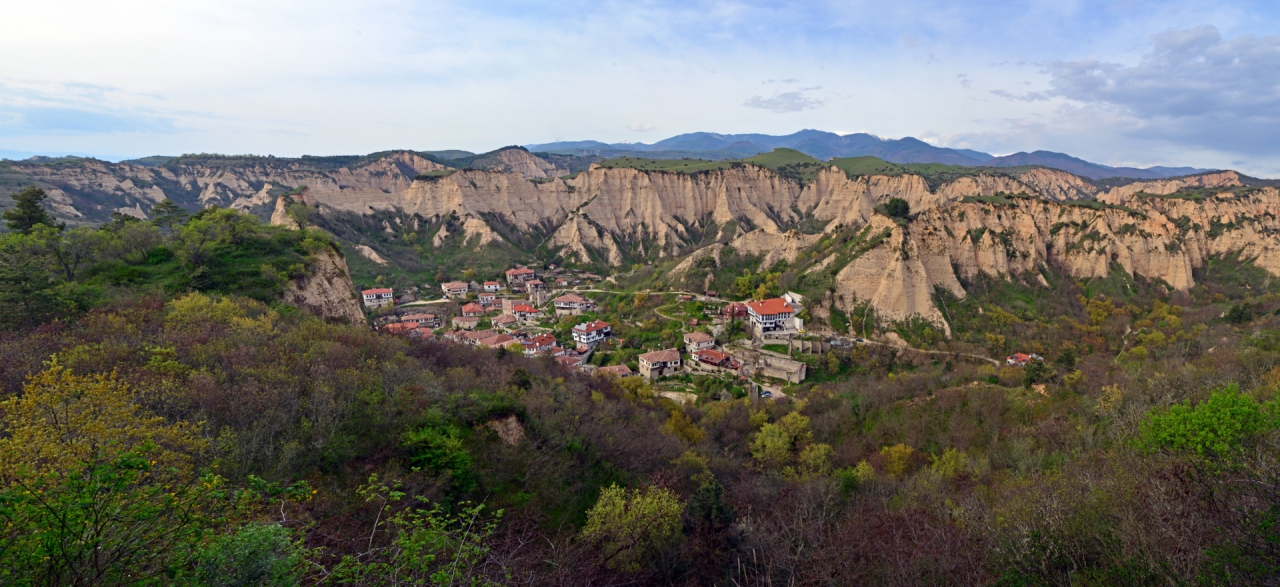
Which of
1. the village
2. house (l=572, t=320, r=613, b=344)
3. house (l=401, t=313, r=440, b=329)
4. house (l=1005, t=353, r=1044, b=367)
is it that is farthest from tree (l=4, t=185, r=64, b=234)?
house (l=1005, t=353, r=1044, b=367)

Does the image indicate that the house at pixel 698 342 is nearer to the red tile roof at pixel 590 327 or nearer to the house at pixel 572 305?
the red tile roof at pixel 590 327

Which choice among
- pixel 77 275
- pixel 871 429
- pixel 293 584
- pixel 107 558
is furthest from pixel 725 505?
pixel 77 275

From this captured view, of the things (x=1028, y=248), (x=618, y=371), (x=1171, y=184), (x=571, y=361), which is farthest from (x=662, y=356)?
(x=1171, y=184)

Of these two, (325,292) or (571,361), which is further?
(571,361)

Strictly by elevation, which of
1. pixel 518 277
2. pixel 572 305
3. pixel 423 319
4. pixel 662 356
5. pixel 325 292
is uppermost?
pixel 325 292

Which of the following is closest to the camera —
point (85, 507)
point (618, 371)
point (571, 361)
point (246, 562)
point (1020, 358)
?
point (85, 507)

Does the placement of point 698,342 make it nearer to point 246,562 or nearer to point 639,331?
point 639,331

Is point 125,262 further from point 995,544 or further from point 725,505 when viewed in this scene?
point 995,544
